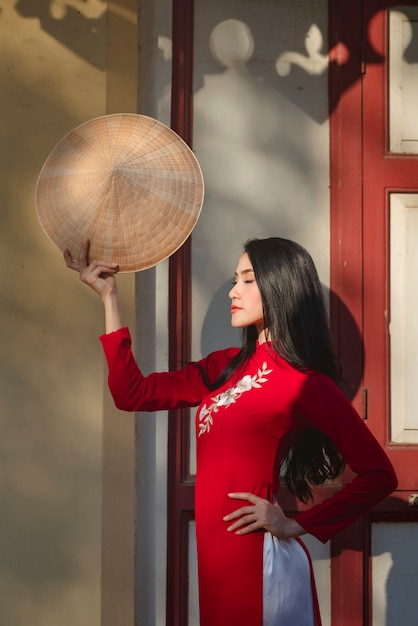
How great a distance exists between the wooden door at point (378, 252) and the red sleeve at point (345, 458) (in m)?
1.10

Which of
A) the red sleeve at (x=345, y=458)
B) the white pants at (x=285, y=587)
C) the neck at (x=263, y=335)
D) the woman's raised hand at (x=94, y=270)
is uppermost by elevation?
the woman's raised hand at (x=94, y=270)

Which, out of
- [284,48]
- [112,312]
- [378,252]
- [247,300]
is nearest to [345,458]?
[247,300]

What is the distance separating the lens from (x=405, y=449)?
3.77 metres

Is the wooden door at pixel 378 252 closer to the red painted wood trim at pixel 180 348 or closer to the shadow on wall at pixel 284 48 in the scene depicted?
the shadow on wall at pixel 284 48

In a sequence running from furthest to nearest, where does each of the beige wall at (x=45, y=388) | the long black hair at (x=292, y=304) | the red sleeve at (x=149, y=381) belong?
the beige wall at (x=45, y=388) < the red sleeve at (x=149, y=381) < the long black hair at (x=292, y=304)

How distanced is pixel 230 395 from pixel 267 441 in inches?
6.6

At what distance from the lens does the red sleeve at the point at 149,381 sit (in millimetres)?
2857

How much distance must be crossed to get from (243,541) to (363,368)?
1.27 m

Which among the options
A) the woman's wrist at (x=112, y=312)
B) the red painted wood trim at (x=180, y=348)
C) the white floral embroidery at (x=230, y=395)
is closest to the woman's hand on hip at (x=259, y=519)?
the white floral embroidery at (x=230, y=395)

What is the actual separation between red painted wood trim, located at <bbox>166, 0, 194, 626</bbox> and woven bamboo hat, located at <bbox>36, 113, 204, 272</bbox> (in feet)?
2.94

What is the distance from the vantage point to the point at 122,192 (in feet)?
9.23

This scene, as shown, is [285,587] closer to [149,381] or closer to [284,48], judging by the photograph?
[149,381]

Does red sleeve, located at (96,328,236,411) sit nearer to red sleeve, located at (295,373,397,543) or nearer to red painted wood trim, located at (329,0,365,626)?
red sleeve, located at (295,373,397,543)

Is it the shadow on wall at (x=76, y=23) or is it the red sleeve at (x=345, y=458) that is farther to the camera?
the shadow on wall at (x=76, y=23)
